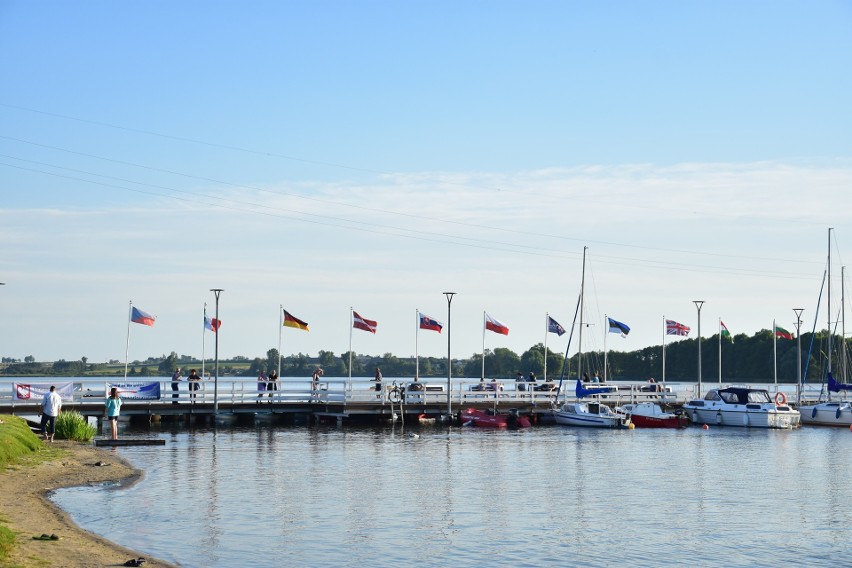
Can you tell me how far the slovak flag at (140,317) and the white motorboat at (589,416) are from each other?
26259 millimetres

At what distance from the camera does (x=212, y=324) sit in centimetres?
6662

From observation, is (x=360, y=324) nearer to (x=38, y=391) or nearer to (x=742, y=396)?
(x=38, y=391)

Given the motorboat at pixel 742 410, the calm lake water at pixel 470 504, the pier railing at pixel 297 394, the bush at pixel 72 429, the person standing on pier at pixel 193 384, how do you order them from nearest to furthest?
the calm lake water at pixel 470 504 < the bush at pixel 72 429 < the pier railing at pixel 297 394 < the person standing on pier at pixel 193 384 < the motorboat at pixel 742 410

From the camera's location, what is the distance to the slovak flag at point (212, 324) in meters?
63.2

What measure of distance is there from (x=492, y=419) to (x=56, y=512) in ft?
135

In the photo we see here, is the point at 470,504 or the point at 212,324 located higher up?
the point at 212,324

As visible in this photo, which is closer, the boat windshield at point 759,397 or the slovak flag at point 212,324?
the slovak flag at point 212,324

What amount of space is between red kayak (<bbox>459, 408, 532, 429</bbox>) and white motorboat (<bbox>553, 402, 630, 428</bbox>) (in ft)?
8.14

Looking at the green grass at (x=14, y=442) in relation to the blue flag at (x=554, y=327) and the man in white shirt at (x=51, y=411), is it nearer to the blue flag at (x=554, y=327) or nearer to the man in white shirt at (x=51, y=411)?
the man in white shirt at (x=51, y=411)

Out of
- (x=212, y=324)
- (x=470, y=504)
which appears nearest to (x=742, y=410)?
(x=212, y=324)

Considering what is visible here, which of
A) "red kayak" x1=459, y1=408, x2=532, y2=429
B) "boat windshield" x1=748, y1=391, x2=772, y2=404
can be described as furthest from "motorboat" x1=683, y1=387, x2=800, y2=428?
"red kayak" x1=459, y1=408, x2=532, y2=429

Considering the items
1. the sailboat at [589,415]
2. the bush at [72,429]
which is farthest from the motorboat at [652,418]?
the bush at [72,429]

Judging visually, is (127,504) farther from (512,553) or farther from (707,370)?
(707,370)

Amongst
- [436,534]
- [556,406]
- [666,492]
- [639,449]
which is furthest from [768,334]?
[436,534]
